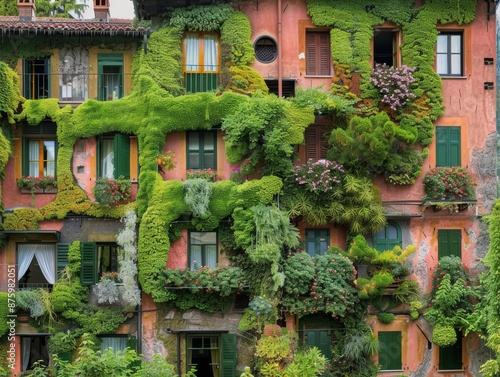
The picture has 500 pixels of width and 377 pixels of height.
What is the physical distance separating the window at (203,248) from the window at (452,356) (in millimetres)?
8545

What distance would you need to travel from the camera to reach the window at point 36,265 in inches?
1230

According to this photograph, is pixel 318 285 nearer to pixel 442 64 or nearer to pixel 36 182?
pixel 442 64

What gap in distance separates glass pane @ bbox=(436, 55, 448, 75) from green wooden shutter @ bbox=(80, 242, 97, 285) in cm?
1372

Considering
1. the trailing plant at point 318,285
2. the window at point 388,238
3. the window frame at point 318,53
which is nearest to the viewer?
the trailing plant at point 318,285

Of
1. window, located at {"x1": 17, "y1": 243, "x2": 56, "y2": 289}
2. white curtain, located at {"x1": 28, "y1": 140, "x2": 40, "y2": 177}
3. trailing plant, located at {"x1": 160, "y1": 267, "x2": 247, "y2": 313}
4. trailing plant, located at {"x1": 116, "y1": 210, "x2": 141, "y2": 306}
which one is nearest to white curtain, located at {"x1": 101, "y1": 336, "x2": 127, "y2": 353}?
trailing plant, located at {"x1": 116, "y1": 210, "x2": 141, "y2": 306}

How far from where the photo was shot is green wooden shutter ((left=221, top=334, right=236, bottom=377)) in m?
30.1

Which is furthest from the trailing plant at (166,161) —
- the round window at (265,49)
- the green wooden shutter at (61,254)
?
the round window at (265,49)

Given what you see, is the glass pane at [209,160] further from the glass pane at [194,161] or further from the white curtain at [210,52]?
the white curtain at [210,52]

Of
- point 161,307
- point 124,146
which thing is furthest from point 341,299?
point 124,146

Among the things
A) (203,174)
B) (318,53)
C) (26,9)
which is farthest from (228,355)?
(26,9)

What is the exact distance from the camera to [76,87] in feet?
105

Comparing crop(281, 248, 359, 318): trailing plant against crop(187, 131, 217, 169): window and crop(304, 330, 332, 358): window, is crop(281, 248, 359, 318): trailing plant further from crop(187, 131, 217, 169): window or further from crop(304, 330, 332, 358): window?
crop(187, 131, 217, 169): window

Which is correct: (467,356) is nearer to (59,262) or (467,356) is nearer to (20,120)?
(59,262)

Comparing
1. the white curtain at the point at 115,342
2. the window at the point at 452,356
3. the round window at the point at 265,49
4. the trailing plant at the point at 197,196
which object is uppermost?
the round window at the point at 265,49
